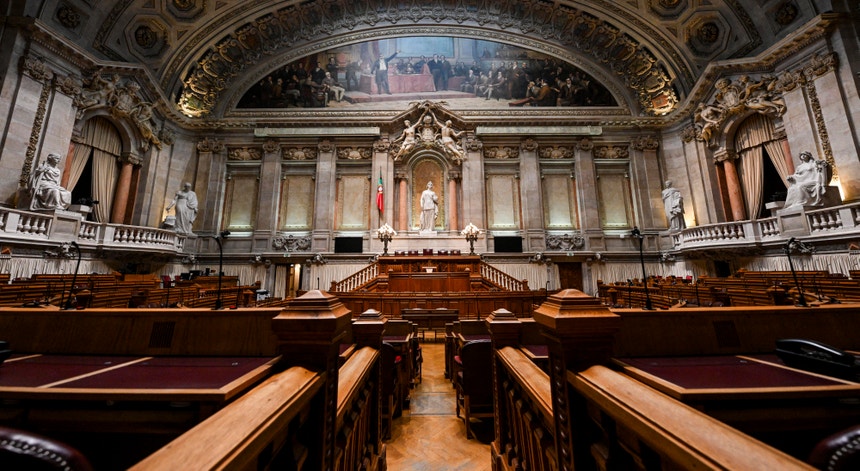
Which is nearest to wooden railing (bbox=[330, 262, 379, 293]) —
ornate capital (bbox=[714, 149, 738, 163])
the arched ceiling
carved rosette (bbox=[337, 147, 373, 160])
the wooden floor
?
carved rosette (bbox=[337, 147, 373, 160])

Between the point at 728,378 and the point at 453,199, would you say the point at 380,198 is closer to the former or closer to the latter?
the point at 453,199

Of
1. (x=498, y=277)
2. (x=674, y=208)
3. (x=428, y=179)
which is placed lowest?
(x=498, y=277)

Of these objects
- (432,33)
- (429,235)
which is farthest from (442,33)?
(429,235)

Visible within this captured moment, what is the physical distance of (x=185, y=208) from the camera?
1290cm

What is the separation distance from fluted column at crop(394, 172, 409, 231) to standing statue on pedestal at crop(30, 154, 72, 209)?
10296 millimetres

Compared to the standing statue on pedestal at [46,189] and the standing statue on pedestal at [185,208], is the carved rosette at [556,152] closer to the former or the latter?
the standing statue on pedestal at [185,208]

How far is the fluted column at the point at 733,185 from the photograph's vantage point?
12039 millimetres

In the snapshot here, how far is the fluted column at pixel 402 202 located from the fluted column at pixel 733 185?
12479 mm

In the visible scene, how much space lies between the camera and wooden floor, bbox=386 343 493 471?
303 cm

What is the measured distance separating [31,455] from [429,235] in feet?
43.5

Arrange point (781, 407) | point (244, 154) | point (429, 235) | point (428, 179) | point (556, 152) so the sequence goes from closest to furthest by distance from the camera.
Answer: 1. point (781, 407)
2. point (429, 235)
3. point (244, 154)
4. point (556, 152)
5. point (428, 179)

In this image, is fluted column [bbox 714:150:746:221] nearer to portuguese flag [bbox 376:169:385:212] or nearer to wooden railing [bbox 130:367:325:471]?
portuguese flag [bbox 376:169:385:212]

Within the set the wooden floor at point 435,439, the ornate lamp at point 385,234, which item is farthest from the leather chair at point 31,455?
the ornate lamp at point 385,234

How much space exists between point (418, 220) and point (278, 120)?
25.8 feet
